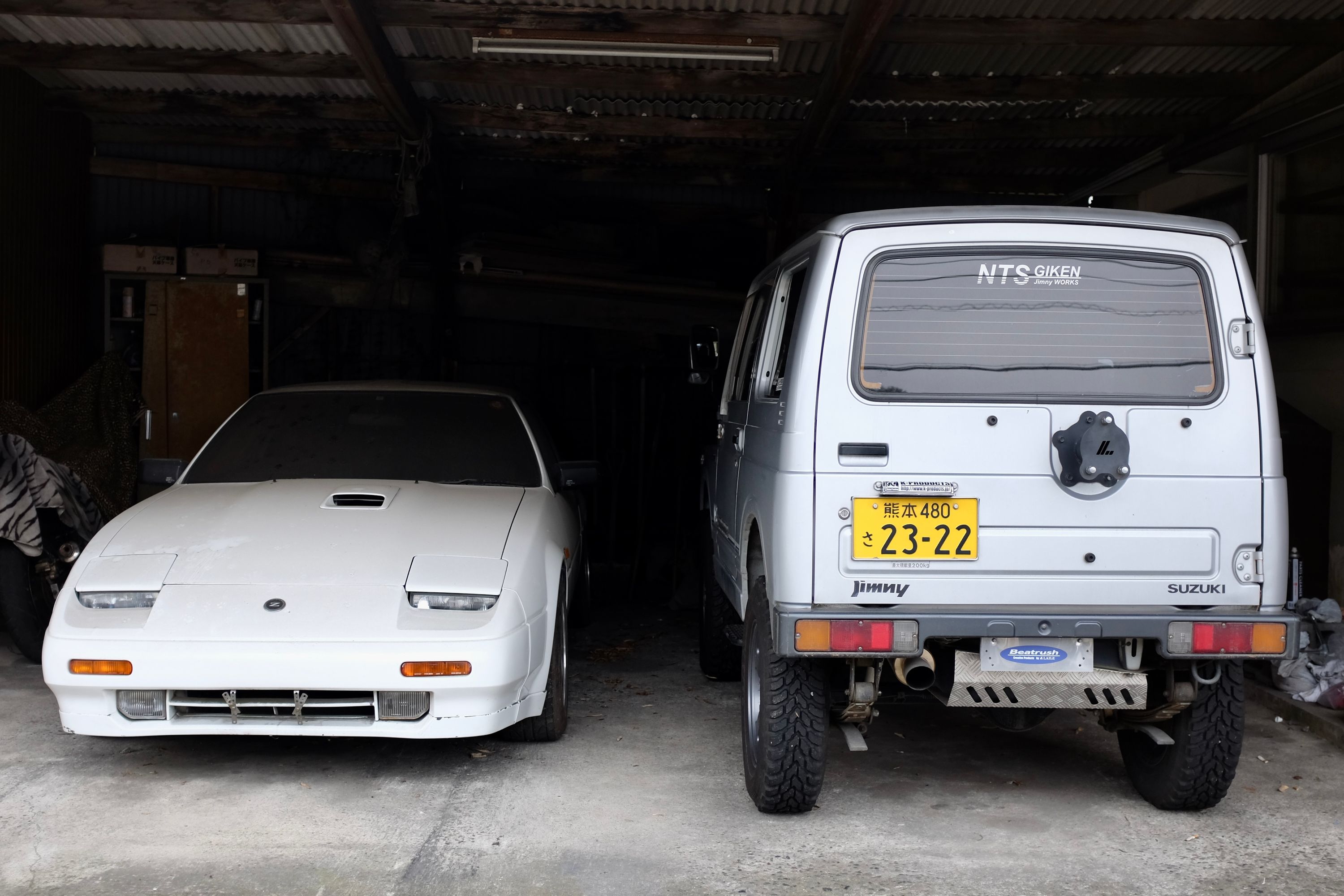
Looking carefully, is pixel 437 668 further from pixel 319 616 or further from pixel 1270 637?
pixel 1270 637

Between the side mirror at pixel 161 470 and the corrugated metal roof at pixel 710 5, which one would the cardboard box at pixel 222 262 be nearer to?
the corrugated metal roof at pixel 710 5

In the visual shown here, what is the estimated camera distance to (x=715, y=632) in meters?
6.02

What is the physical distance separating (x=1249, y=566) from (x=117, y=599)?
3825mm

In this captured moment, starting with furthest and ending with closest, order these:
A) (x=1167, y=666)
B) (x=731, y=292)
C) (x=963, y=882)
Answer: (x=731, y=292), (x=1167, y=666), (x=963, y=882)

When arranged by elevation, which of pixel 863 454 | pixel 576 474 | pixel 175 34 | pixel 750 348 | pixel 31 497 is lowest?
pixel 31 497

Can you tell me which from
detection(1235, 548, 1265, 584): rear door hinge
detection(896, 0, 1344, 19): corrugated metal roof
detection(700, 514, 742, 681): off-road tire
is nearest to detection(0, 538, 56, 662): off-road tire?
detection(700, 514, 742, 681): off-road tire

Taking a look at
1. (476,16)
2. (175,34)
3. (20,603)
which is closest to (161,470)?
(20,603)

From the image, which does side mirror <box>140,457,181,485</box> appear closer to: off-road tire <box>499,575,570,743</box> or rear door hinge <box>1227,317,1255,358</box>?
off-road tire <box>499,575,570,743</box>

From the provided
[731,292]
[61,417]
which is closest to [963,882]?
[731,292]

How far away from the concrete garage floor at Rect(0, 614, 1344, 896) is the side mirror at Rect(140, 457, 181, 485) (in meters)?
1.12

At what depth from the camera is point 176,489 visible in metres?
5.14

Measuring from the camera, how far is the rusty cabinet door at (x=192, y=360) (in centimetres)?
1005

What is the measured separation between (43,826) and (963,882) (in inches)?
116

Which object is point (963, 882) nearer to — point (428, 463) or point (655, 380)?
point (428, 463)
